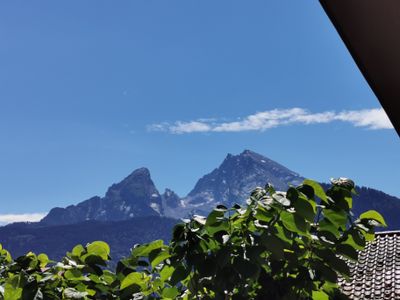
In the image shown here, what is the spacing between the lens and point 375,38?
0.85 metres

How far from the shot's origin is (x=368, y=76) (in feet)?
2.98

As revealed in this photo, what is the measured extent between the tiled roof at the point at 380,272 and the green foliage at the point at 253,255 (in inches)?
499

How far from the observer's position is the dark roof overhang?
778 mm

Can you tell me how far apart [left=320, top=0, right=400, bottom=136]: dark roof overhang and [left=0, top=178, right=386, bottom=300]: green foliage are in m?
0.17

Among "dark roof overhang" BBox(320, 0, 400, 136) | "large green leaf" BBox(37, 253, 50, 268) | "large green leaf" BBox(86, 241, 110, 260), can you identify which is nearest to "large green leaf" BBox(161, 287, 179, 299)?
"large green leaf" BBox(86, 241, 110, 260)

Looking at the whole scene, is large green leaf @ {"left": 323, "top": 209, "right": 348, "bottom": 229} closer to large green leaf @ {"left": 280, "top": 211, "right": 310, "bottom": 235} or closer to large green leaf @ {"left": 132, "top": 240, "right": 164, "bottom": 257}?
large green leaf @ {"left": 280, "top": 211, "right": 310, "bottom": 235}

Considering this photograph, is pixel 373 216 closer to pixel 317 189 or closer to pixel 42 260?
pixel 317 189

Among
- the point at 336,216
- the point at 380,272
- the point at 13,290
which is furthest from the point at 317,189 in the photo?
the point at 380,272

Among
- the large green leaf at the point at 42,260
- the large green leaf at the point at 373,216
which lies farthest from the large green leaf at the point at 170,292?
the large green leaf at the point at 373,216

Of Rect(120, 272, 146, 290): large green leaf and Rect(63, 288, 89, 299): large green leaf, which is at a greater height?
Rect(120, 272, 146, 290): large green leaf

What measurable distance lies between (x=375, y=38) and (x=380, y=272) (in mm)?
16035

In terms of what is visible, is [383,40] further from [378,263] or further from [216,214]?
[378,263]

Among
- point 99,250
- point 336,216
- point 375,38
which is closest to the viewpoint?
point 375,38

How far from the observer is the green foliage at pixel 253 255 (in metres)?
0.90
